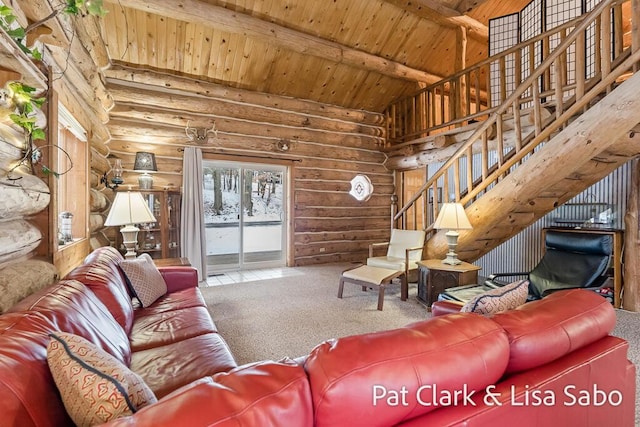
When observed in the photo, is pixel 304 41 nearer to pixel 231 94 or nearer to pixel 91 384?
pixel 231 94

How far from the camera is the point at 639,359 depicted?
91.3 inches

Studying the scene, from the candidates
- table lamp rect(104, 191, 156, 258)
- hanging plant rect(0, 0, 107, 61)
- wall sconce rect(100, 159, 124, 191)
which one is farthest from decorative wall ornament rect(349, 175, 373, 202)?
hanging plant rect(0, 0, 107, 61)

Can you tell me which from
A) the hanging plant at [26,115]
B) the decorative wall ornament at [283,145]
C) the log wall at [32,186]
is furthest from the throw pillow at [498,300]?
the decorative wall ornament at [283,145]

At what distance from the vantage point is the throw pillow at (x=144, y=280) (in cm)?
246

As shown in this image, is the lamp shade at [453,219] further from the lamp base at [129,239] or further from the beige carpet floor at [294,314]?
the lamp base at [129,239]

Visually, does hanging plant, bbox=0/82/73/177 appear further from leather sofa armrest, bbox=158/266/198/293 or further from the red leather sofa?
leather sofa armrest, bbox=158/266/198/293

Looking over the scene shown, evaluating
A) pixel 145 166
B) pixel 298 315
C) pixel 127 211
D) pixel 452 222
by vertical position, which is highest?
pixel 145 166

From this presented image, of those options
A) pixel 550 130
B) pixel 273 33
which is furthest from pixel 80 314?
pixel 273 33

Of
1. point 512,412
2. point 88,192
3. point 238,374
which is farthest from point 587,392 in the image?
point 88,192

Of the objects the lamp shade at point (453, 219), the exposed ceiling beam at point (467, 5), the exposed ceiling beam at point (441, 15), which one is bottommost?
the lamp shade at point (453, 219)

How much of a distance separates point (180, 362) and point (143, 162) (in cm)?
377

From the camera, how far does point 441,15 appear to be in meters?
5.29

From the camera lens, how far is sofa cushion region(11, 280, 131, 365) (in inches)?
51.7

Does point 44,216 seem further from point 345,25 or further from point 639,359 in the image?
point 345,25
